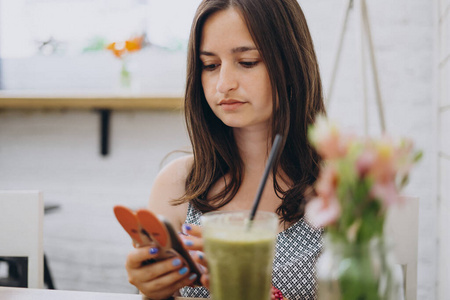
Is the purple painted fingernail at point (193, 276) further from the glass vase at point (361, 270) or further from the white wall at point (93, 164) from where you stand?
the white wall at point (93, 164)

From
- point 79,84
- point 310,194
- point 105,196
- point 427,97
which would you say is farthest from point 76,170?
point 427,97

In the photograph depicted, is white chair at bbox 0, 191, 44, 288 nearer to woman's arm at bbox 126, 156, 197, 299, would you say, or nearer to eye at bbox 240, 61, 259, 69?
woman's arm at bbox 126, 156, 197, 299

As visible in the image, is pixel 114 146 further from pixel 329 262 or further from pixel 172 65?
pixel 329 262

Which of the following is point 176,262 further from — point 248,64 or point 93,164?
point 93,164

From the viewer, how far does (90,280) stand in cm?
263

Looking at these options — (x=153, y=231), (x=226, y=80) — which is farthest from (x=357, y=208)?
(x=226, y=80)

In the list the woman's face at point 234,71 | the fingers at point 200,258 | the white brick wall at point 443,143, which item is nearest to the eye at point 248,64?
the woman's face at point 234,71

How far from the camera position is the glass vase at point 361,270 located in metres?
0.42

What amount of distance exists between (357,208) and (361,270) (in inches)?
2.4

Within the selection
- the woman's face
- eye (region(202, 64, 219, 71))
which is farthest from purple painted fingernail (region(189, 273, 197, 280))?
eye (region(202, 64, 219, 71))

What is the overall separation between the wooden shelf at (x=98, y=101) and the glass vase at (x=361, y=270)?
1809mm

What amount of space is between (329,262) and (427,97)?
1953mm

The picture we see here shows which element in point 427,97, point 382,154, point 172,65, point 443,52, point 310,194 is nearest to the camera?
point 382,154

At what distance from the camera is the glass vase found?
0.42 metres
